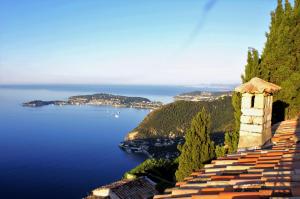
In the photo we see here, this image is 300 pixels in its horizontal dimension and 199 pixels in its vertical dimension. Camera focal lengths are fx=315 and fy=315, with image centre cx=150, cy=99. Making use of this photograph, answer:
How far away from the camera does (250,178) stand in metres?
4.11

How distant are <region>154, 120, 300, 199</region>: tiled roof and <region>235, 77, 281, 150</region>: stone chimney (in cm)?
87

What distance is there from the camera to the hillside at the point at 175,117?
11228 centimetres

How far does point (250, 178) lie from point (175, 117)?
117535 mm

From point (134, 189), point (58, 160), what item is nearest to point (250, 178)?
point (134, 189)

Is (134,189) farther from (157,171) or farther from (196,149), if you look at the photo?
(196,149)

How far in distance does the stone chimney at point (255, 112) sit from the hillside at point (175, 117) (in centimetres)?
10198

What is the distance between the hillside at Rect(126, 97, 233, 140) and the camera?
4420 inches

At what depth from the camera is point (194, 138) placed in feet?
53.0

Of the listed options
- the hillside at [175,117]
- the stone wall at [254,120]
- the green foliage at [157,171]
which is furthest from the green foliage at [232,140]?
the hillside at [175,117]

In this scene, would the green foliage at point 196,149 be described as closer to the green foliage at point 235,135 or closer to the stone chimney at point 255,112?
the green foliage at point 235,135

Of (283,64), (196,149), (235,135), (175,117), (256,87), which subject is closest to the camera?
(256,87)

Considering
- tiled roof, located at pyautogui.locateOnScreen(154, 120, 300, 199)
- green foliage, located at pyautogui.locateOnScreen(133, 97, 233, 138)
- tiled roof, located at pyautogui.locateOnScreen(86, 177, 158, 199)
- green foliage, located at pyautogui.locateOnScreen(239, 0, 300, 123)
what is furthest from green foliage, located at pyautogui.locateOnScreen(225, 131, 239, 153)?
green foliage, located at pyautogui.locateOnScreen(133, 97, 233, 138)

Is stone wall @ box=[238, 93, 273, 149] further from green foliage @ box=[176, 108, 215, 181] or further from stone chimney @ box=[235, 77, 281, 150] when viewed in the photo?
green foliage @ box=[176, 108, 215, 181]

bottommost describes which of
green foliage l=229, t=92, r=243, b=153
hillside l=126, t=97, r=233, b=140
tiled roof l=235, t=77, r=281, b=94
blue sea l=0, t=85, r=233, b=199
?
blue sea l=0, t=85, r=233, b=199
